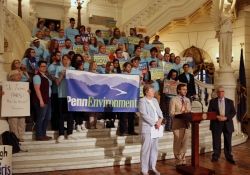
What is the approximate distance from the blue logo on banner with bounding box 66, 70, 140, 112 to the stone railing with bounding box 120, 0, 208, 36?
7.57 meters

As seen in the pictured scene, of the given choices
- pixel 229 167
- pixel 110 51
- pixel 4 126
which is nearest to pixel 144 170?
pixel 229 167

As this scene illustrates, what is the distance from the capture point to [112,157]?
24.1 feet

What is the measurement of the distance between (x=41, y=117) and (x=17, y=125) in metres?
0.53

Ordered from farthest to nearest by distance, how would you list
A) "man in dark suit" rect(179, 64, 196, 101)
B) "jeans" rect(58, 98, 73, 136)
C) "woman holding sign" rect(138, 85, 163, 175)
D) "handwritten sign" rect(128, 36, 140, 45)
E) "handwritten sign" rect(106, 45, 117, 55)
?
"handwritten sign" rect(128, 36, 140, 45) < "handwritten sign" rect(106, 45, 117, 55) < "man in dark suit" rect(179, 64, 196, 101) < "jeans" rect(58, 98, 73, 136) < "woman holding sign" rect(138, 85, 163, 175)

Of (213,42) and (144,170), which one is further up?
(213,42)

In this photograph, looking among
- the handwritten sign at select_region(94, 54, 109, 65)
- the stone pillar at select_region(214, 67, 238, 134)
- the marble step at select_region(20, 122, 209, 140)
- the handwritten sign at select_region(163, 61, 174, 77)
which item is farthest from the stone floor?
the handwritten sign at select_region(94, 54, 109, 65)

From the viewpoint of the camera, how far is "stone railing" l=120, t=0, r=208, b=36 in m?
14.9

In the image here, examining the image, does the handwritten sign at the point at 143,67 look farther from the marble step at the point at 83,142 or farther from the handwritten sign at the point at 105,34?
the handwritten sign at the point at 105,34

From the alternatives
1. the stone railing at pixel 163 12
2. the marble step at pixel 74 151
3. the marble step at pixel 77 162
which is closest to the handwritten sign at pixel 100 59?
the marble step at pixel 74 151

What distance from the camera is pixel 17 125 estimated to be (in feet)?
23.4

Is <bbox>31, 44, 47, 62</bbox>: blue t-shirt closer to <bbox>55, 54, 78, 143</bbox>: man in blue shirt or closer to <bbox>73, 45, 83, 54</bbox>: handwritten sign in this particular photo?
<bbox>73, 45, 83, 54</bbox>: handwritten sign

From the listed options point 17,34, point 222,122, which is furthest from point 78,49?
point 17,34

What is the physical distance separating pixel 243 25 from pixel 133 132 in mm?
9225

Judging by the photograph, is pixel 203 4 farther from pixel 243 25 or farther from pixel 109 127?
pixel 109 127
